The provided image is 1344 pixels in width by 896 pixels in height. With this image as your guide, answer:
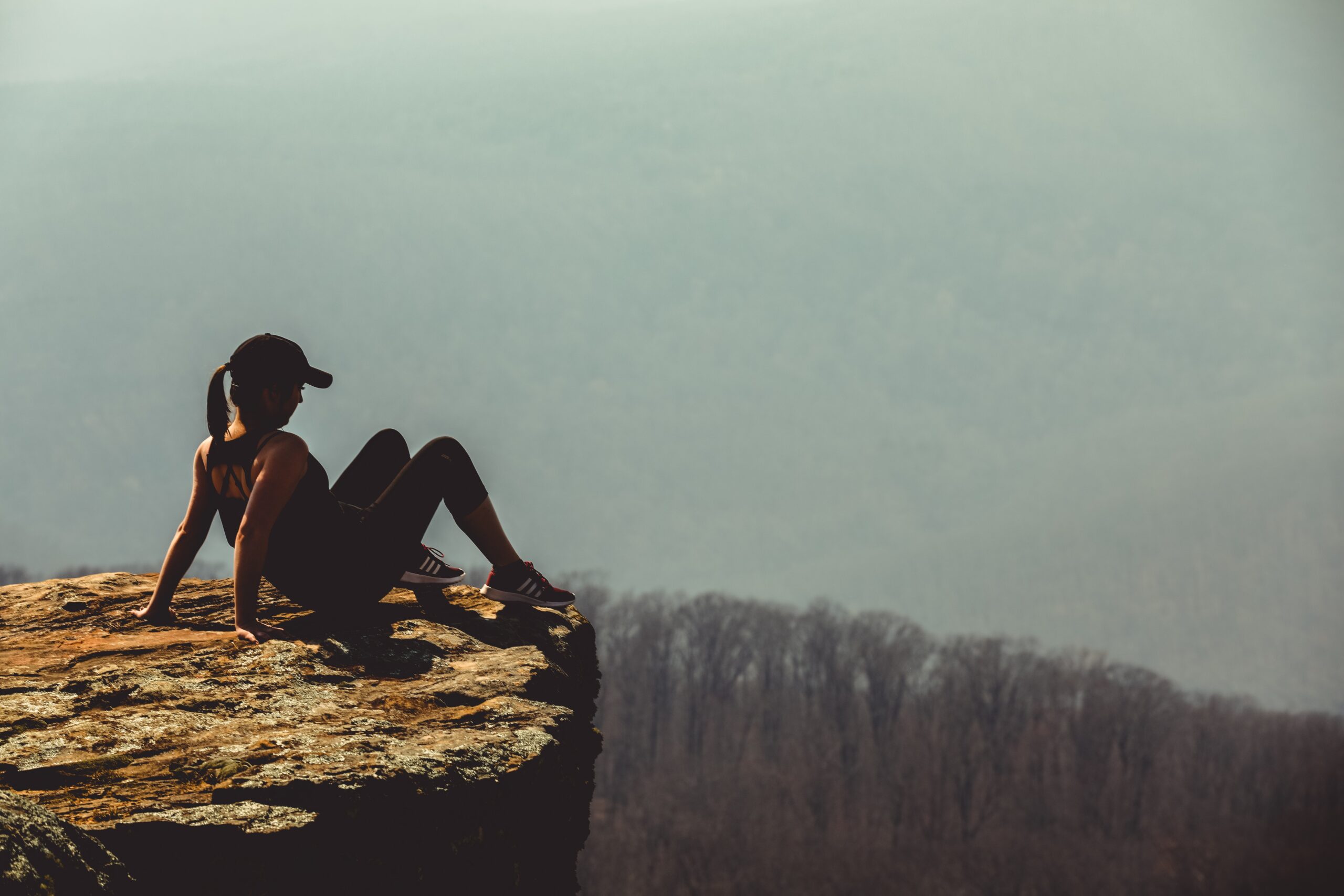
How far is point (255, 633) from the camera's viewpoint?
632cm

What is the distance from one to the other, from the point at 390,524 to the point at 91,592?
2.55 m

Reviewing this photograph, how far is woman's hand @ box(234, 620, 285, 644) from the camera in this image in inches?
247

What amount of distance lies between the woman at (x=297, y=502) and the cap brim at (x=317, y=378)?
0.01m

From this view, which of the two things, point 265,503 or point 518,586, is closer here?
point 265,503

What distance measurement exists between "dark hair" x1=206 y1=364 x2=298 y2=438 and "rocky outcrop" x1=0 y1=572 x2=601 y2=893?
51.0 inches

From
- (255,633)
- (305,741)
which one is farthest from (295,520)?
(305,741)

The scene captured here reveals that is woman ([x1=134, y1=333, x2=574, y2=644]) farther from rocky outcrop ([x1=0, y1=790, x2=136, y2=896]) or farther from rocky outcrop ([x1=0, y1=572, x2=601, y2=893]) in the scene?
rocky outcrop ([x1=0, y1=790, x2=136, y2=896])

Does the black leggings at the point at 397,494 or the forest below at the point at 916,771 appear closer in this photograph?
the black leggings at the point at 397,494

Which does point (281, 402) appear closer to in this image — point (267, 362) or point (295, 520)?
point (267, 362)

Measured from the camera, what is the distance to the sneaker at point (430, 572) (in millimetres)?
7836

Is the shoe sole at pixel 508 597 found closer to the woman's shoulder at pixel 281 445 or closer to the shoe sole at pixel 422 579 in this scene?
the shoe sole at pixel 422 579

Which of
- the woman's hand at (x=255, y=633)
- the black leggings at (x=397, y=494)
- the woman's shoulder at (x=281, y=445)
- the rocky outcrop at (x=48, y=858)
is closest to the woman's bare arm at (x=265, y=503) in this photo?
the woman's shoulder at (x=281, y=445)

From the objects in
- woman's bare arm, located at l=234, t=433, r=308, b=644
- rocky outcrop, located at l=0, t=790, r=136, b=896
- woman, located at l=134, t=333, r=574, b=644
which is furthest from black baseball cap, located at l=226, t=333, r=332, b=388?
rocky outcrop, located at l=0, t=790, r=136, b=896

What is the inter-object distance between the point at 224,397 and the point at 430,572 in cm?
213
